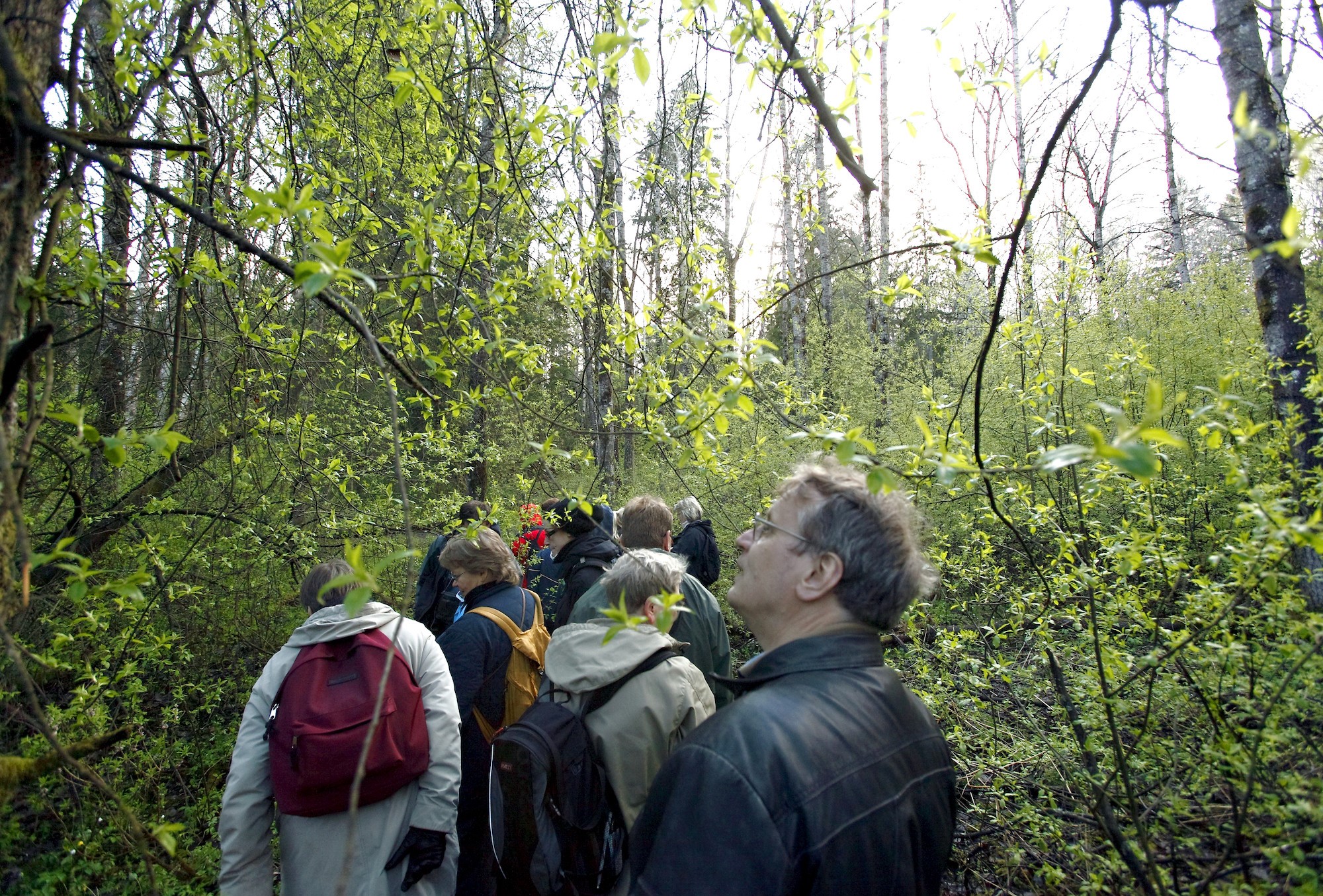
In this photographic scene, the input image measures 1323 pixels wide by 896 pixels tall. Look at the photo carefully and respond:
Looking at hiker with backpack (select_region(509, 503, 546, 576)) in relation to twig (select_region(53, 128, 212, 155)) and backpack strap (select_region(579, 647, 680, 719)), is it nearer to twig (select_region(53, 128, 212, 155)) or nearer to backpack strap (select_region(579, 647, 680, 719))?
backpack strap (select_region(579, 647, 680, 719))

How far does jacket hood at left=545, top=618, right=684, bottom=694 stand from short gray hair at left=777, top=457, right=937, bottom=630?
2.51 ft

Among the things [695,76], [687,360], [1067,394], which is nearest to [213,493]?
[687,360]

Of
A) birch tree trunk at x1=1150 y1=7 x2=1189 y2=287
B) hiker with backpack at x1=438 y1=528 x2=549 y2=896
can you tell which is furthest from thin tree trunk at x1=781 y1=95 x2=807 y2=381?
birch tree trunk at x1=1150 y1=7 x2=1189 y2=287

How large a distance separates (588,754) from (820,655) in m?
0.95

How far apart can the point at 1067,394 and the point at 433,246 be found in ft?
21.0

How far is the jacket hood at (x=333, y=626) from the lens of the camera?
2.33 metres

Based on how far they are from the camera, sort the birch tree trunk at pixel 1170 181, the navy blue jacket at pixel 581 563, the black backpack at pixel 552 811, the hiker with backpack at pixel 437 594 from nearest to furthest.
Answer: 1. the black backpack at pixel 552 811
2. the navy blue jacket at pixel 581 563
3. the hiker with backpack at pixel 437 594
4. the birch tree trunk at pixel 1170 181

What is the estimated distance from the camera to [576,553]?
396 cm

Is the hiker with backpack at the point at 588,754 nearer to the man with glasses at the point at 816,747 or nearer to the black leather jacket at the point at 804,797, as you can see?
the man with glasses at the point at 816,747

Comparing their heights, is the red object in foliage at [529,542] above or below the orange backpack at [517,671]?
above

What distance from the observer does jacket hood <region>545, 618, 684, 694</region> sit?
209cm

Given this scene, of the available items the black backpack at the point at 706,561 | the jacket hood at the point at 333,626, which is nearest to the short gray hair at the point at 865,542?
the jacket hood at the point at 333,626

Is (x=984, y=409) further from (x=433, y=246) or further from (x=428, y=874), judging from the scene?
(x=428, y=874)

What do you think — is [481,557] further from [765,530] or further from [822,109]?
[822,109]
